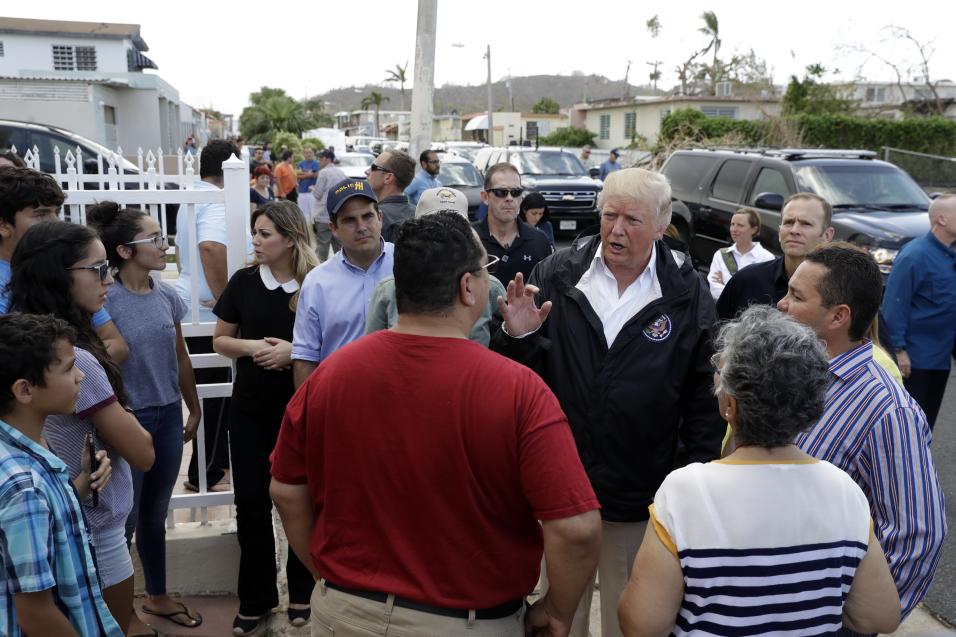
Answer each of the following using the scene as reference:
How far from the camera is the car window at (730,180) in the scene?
403 inches

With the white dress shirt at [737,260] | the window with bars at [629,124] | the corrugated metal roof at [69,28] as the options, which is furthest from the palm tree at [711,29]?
the white dress shirt at [737,260]

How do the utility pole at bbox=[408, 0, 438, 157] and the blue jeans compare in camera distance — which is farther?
the utility pole at bbox=[408, 0, 438, 157]

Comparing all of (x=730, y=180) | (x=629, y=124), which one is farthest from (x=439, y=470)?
(x=629, y=124)

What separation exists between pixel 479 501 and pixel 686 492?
0.51 meters

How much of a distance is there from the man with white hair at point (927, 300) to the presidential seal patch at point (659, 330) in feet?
8.97

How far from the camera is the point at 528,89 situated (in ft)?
497

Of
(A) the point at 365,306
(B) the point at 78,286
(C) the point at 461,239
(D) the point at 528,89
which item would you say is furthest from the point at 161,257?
(D) the point at 528,89

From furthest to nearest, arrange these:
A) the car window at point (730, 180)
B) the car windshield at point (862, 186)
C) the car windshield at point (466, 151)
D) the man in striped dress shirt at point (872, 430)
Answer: the car windshield at point (466, 151) < the car window at point (730, 180) < the car windshield at point (862, 186) < the man in striped dress shirt at point (872, 430)

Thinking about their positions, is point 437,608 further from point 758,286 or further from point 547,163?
point 547,163

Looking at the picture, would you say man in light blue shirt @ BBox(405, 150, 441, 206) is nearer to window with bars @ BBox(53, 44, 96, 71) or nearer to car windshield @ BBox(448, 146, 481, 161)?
car windshield @ BBox(448, 146, 481, 161)

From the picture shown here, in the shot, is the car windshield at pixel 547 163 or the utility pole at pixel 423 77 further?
the car windshield at pixel 547 163

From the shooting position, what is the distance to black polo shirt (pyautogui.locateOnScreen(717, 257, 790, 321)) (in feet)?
13.1

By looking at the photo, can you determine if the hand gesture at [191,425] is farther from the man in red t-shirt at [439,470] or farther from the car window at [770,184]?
the car window at [770,184]

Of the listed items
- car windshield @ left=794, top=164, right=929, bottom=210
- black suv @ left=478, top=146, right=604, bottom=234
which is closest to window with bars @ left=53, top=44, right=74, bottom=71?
black suv @ left=478, top=146, right=604, bottom=234
